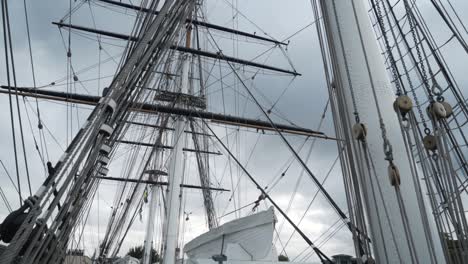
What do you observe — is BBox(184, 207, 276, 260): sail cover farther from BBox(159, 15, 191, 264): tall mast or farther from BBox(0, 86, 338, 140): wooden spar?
BBox(0, 86, 338, 140): wooden spar

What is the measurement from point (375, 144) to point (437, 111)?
1.44 feet

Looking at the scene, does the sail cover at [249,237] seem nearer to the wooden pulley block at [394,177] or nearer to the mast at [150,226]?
the wooden pulley block at [394,177]

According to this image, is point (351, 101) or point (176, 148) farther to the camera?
point (176, 148)

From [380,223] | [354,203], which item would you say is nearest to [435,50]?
[354,203]

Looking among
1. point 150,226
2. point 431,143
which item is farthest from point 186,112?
point 431,143

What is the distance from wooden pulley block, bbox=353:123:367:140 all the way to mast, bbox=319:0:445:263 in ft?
0.25

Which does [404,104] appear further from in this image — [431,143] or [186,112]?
[186,112]

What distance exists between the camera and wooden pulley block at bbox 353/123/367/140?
2281 millimetres

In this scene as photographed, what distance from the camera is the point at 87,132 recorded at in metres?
2.92

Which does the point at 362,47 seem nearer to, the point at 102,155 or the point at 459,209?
the point at 459,209

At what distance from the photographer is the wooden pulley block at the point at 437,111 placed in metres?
2.19

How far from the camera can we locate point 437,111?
220cm

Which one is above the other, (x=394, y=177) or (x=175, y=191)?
(x=175, y=191)

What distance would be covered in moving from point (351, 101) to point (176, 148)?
9944 millimetres
